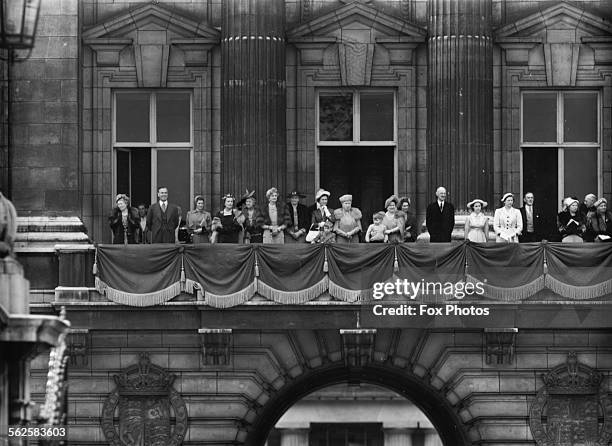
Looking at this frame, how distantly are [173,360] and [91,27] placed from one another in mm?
9353

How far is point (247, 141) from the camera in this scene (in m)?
66.4

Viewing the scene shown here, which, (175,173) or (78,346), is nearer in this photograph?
(78,346)

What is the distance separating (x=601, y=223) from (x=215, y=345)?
1001 centimetres

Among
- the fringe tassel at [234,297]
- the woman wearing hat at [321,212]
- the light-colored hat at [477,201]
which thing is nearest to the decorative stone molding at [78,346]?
the fringe tassel at [234,297]

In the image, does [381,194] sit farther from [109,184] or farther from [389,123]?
[109,184]

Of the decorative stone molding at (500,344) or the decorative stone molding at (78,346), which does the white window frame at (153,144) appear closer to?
the decorative stone molding at (78,346)

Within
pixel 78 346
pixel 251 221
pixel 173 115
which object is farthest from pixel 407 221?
pixel 78 346

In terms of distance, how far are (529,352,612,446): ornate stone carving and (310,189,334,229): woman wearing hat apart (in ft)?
22.2

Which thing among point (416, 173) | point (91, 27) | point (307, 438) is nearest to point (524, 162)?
point (416, 173)

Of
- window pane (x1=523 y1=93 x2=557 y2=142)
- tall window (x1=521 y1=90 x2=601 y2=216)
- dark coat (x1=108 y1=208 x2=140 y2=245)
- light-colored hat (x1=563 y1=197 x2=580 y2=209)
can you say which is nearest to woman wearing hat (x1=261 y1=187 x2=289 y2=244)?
dark coat (x1=108 y1=208 x2=140 y2=245)

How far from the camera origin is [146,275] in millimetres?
63562

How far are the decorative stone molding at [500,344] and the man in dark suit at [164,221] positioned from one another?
817 cm

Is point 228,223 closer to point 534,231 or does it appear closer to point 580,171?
point 534,231

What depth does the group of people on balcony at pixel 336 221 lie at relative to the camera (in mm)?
64125
